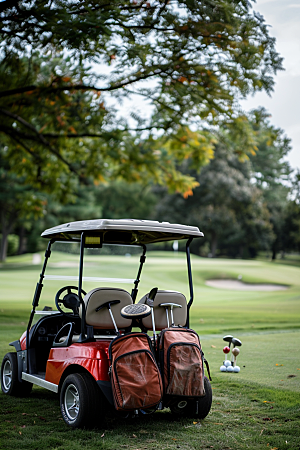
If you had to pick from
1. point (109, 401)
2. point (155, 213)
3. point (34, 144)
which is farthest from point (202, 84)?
point (155, 213)

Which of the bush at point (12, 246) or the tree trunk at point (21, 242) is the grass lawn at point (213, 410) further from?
the bush at point (12, 246)

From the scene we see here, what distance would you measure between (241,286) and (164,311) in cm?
2046

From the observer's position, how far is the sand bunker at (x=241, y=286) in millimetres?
23672

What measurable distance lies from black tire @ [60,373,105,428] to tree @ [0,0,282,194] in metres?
4.39

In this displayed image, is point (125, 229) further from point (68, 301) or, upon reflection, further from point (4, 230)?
point (4, 230)

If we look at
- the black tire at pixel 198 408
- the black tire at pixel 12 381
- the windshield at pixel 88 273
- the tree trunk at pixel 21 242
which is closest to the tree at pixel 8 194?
the tree trunk at pixel 21 242

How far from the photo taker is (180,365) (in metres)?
3.70

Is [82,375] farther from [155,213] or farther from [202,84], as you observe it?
[155,213]

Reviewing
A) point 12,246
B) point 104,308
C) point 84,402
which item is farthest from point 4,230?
point 84,402

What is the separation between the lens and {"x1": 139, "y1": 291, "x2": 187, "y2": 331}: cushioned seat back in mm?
4172

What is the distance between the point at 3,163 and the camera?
3306 centimetres

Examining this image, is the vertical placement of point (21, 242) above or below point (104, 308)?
below

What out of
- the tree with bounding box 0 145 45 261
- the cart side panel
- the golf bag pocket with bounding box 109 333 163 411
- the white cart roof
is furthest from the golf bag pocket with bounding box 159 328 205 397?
the tree with bounding box 0 145 45 261

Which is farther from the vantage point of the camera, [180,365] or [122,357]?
[180,365]
